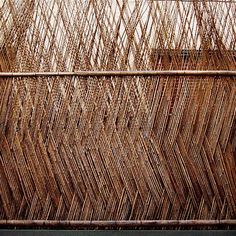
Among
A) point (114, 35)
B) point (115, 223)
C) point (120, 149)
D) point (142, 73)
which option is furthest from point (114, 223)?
point (114, 35)

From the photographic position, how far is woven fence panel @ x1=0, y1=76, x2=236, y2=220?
1.61 m

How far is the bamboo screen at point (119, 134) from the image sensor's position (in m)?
1.62

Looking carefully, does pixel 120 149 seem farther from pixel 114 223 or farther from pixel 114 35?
pixel 114 35

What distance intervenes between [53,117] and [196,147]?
24.9 inches

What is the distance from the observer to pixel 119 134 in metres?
1.64

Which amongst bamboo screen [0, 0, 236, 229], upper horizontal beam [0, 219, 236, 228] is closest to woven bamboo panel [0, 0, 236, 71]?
bamboo screen [0, 0, 236, 229]

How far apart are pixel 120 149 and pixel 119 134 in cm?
6

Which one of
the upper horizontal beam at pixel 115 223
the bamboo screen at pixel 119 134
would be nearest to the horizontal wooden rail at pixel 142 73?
the bamboo screen at pixel 119 134

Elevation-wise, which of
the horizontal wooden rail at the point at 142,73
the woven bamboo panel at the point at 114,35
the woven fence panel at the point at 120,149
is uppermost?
the woven bamboo panel at the point at 114,35

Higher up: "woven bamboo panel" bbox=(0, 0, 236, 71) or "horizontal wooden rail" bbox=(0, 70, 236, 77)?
"woven bamboo panel" bbox=(0, 0, 236, 71)

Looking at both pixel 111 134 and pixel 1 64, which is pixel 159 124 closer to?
pixel 111 134

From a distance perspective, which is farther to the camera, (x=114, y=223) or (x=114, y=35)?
(x=114, y=35)

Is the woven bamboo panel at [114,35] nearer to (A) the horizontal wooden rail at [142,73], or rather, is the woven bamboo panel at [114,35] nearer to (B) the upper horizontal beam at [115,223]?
(A) the horizontal wooden rail at [142,73]

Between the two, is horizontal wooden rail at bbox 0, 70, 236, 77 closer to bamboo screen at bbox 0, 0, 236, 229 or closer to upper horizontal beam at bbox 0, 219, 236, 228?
bamboo screen at bbox 0, 0, 236, 229
